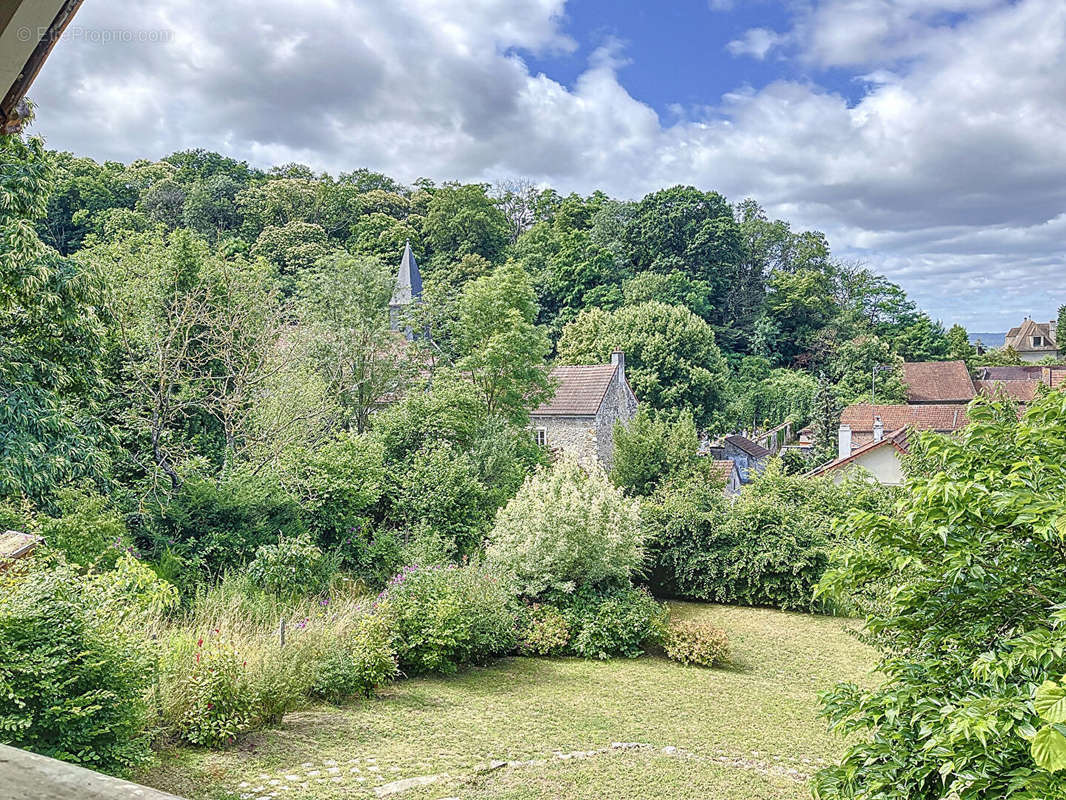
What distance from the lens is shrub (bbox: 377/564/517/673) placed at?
33.3 ft

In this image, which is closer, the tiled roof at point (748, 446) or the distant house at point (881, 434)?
the distant house at point (881, 434)

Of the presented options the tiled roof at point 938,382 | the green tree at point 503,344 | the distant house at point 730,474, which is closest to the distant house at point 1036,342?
the tiled roof at point 938,382

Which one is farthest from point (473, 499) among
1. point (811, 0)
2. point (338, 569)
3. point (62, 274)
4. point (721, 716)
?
point (811, 0)

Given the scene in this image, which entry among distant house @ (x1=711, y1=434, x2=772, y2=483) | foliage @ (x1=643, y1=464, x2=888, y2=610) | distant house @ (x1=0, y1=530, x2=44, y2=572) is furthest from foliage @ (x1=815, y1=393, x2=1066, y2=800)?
distant house @ (x1=711, y1=434, x2=772, y2=483)

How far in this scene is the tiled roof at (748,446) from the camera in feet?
134

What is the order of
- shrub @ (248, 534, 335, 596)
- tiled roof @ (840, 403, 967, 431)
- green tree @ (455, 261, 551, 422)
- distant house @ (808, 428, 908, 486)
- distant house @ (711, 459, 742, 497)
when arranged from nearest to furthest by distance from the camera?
shrub @ (248, 534, 335, 596) → distant house @ (808, 428, 908, 486) → green tree @ (455, 261, 551, 422) → distant house @ (711, 459, 742, 497) → tiled roof @ (840, 403, 967, 431)

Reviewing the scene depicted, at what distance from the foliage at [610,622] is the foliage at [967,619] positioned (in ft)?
29.6

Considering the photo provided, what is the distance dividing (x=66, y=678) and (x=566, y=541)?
8741 millimetres

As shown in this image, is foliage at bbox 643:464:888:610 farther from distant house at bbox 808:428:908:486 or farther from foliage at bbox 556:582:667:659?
distant house at bbox 808:428:908:486

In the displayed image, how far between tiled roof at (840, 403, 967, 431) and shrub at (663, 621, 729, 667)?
2161 centimetres

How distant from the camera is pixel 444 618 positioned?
1024cm

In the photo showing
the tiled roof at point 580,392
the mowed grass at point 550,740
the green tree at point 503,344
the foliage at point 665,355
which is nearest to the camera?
the mowed grass at point 550,740

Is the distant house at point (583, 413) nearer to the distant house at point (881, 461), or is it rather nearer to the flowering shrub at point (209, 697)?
the distant house at point (881, 461)

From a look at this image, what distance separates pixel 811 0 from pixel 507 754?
7852 millimetres
